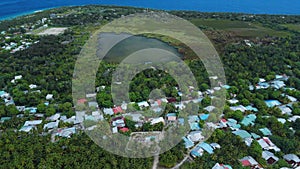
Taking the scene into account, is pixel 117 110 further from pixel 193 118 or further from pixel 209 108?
pixel 209 108

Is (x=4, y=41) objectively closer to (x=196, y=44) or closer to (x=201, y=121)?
(x=196, y=44)

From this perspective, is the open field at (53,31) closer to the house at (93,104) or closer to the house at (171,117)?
the house at (93,104)

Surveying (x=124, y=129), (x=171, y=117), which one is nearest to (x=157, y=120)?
(x=171, y=117)

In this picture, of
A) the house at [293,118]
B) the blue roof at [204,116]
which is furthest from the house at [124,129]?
the house at [293,118]

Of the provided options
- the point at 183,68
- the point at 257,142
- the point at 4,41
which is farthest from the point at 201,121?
the point at 4,41

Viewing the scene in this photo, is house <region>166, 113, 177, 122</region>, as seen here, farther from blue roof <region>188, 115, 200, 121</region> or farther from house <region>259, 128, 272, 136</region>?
house <region>259, 128, 272, 136</region>
